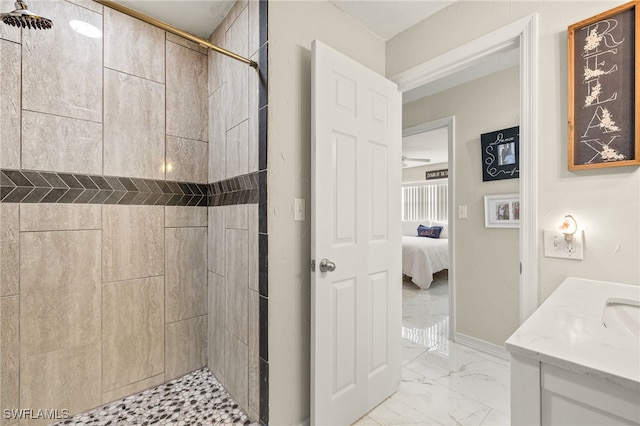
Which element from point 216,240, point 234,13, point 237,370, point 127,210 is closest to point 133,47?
point 234,13

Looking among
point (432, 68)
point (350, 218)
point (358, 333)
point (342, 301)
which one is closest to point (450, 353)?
point (358, 333)

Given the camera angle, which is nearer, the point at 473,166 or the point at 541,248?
the point at 541,248

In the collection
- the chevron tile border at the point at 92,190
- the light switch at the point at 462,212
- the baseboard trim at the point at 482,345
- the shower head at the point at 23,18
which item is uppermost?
the shower head at the point at 23,18

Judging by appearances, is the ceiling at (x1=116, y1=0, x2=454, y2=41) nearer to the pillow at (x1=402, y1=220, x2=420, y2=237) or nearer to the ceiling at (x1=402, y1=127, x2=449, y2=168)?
the ceiling at (x1=402, y1=127, x2=449, y2=168)

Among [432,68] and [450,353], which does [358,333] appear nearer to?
[450,353]

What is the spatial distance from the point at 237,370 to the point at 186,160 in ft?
4.88

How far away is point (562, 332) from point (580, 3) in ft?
4.64

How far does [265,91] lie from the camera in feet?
4.85

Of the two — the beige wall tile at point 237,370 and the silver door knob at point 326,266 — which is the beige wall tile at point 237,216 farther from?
the beige wall tile at point 237,370

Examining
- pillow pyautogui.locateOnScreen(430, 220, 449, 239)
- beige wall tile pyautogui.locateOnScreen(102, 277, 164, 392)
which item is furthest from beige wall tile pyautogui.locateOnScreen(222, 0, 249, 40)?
pillow pyautogui.locateOnScreen(430, 220, 449, 239)

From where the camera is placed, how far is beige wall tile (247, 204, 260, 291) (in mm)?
1562

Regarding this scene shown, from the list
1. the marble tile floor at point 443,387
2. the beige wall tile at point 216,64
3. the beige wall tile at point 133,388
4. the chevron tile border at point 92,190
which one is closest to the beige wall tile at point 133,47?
the beige wall tile at point 216,64

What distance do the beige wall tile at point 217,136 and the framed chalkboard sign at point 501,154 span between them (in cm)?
219

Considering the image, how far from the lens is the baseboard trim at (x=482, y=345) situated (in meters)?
2.41
